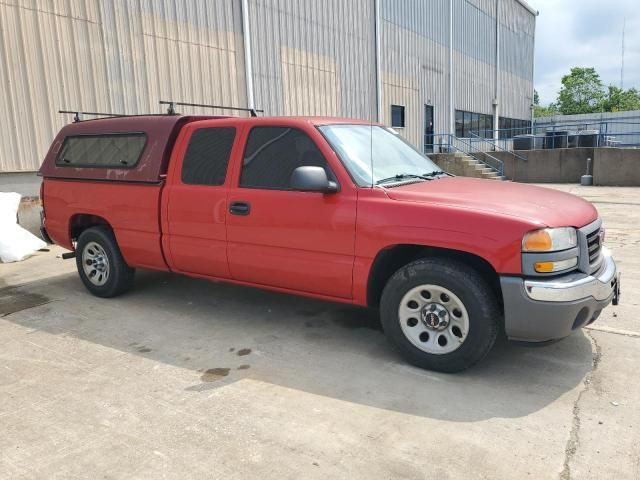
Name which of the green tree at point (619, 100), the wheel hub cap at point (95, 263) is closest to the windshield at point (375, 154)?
the wheel hub cap at point (95, 263)

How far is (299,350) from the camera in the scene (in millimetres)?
4230

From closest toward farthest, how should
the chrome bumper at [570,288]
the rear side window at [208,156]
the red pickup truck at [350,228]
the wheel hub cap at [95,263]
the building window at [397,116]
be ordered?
the chrome bumper at [570,288] < the red pickup truck at [350,228] < the rear side window at [208,156] < the wheel hub cap at [95,263] < the building window at [397,116]

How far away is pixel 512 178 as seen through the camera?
70.8 ft

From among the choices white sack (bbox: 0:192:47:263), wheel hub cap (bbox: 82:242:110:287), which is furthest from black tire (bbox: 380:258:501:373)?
white sack (bbox: 0:192:47:263)

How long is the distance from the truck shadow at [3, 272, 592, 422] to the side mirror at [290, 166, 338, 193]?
4.41 ft

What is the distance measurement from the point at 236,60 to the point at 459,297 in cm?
1084

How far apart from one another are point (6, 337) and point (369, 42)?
1635 cm

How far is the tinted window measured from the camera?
4.23 meters

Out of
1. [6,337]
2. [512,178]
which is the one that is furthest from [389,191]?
[512,178]

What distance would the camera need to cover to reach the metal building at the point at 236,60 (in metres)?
8.93

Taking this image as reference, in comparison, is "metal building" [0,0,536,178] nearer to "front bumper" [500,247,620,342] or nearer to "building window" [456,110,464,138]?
"building window" [456,110,464,138]

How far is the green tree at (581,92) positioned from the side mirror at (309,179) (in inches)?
2964

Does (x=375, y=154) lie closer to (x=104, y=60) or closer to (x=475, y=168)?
(x=104, y=60)

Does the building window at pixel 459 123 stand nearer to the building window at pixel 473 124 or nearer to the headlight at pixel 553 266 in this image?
the building window at pixel 473 124
